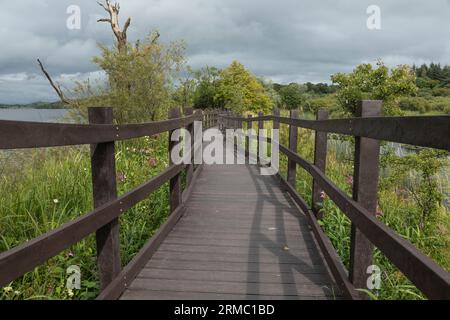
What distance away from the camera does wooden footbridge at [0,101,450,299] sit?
65.6 inches

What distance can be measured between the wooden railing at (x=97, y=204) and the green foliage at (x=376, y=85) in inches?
362

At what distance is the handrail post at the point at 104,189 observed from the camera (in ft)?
8.36

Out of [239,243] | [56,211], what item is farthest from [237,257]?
[56,211]

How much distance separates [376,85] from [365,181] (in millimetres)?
10303

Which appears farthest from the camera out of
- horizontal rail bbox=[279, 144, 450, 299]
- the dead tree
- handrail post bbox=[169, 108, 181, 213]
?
the dead tree

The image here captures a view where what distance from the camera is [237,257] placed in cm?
366

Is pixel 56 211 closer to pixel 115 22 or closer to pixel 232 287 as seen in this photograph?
pixel 232 287

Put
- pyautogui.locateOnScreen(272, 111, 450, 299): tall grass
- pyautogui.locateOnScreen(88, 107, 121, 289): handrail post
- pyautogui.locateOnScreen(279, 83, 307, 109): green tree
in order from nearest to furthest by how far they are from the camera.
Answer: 1. pyautogui.locateOnScreen(88, 107, 121, 289): handrail post
2. pyautogui.locateOnScreen(272, 111, 450, 299): tall grass
3. pyautogui.locateOnScreen(279, 83, 307, 109): green tree

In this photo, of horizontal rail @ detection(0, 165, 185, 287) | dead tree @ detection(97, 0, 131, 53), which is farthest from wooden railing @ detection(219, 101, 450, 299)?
dead tree @ detection(97, 0, 131, 53)

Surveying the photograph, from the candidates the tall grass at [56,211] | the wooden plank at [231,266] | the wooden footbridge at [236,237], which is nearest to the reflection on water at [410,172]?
the wooden footbridge at [236,237]

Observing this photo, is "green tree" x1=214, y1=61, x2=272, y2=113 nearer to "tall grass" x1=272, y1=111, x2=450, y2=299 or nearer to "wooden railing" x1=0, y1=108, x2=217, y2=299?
"tall grass" x1=272, y1=111, x2=450, y2=299

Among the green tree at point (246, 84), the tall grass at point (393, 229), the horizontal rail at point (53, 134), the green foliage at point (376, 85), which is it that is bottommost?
the tall grass at point (393, 229)

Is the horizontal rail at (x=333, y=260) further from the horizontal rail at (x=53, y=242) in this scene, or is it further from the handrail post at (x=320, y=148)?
the horizontal rail at (x=53, y=242)

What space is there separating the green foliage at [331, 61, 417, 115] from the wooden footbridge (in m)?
7.15
